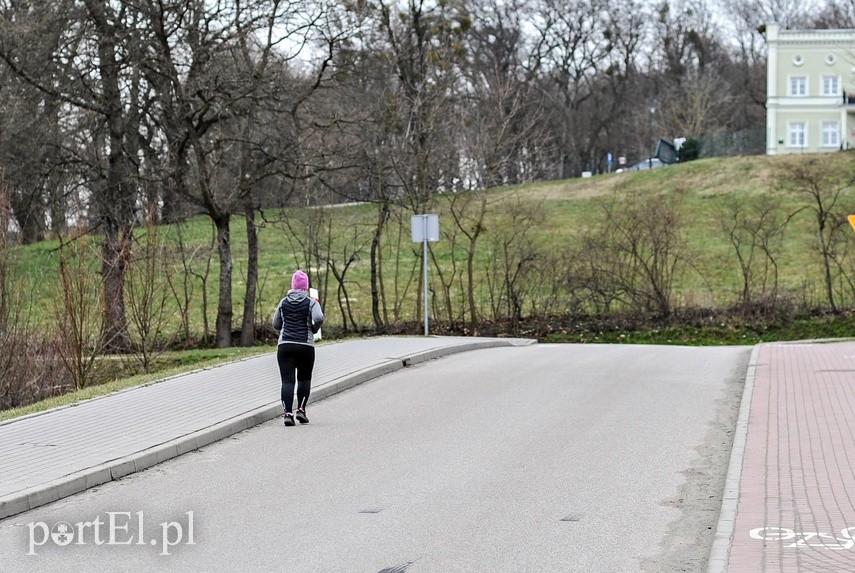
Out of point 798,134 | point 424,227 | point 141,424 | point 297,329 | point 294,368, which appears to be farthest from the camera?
point 798,134

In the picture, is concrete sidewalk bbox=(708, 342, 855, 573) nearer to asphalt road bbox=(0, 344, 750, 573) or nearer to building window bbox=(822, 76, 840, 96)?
asphalt road bbox=(0, 344, 750, 573)

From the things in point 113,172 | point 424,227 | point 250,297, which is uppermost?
point 113,172

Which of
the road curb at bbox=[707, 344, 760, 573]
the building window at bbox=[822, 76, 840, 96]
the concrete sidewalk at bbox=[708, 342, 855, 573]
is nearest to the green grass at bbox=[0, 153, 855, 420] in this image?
the road curb at bbox=[707, 344, 760, 573]

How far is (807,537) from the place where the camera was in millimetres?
7711

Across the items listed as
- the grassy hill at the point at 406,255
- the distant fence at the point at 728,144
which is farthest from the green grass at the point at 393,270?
the distant fence at the point at 728,144

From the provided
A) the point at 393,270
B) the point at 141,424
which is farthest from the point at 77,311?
the point at 393,270

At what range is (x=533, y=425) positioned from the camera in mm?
13562

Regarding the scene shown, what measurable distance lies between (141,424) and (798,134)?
73.4 m

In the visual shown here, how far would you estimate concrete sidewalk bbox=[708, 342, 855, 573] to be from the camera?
286 inches

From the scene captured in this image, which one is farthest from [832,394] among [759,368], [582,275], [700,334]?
[582,275]

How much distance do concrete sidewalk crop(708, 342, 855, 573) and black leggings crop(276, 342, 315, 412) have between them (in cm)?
489

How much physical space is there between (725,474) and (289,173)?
19.9 metres

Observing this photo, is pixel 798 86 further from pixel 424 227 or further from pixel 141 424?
pixel 141 424

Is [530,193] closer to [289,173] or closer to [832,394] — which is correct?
[289,173]
